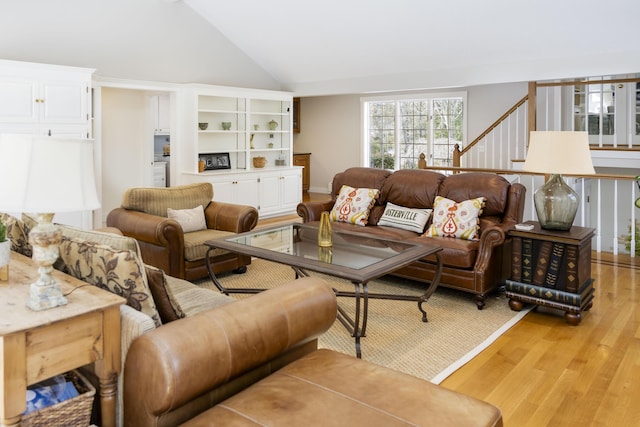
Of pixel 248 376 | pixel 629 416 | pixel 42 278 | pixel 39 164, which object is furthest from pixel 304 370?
pixel 629 416

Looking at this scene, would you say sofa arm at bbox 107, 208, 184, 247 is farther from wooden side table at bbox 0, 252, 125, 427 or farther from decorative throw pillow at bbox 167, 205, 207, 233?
wooden side table at bbox 0, 252, 125, 427

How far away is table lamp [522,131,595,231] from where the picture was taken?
3.74 m

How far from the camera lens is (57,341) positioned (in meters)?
1.68

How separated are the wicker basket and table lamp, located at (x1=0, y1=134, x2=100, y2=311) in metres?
0.32

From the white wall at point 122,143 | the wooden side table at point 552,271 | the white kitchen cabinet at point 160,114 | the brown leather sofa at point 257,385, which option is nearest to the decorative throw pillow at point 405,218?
the wooden side table at point 552,271

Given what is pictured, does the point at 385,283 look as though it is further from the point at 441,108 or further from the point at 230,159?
the point at 441,108

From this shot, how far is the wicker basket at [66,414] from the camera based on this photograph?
1710 millimetres

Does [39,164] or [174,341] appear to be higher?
[39,164]

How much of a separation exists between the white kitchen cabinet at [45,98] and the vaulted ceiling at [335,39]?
0.65m

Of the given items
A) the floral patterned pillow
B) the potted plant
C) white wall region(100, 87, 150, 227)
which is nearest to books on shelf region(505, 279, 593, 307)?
the floral patterned pillow

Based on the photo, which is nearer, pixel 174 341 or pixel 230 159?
pixel 174 341

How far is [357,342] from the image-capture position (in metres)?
3.28

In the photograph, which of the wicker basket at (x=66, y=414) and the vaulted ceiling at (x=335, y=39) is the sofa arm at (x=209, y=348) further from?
the vaulted ceiling at (x=335, y=39)

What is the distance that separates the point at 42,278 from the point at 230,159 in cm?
683
